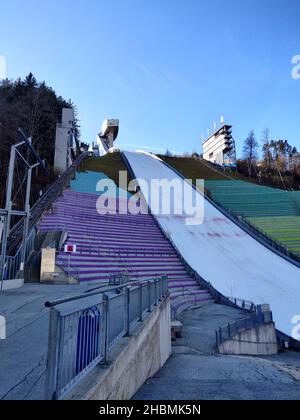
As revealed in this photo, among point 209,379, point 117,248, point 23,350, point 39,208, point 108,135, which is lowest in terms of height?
point 209,379

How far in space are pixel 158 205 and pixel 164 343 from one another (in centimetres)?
2393

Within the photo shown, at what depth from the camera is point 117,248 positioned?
20172 mm

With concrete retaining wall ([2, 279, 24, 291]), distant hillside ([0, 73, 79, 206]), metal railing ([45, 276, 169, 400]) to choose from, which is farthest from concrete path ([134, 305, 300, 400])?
distant hillside ([0, 73, 79, 206])

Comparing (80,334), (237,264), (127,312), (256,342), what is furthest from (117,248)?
(80,334)

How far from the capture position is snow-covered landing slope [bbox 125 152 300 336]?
1591cm

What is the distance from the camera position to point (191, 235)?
2478 cm

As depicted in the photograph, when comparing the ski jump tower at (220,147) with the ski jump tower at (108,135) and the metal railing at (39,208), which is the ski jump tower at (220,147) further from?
the metal railing at (39,208)

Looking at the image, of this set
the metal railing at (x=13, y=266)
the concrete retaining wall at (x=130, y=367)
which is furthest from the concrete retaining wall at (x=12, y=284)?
the concrete retaining wall at (x=130, y=367)

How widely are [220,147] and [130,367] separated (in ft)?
209

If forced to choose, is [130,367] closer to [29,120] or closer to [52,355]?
[52,355]

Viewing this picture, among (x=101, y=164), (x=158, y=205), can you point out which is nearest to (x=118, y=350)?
(x=158, y=205)
